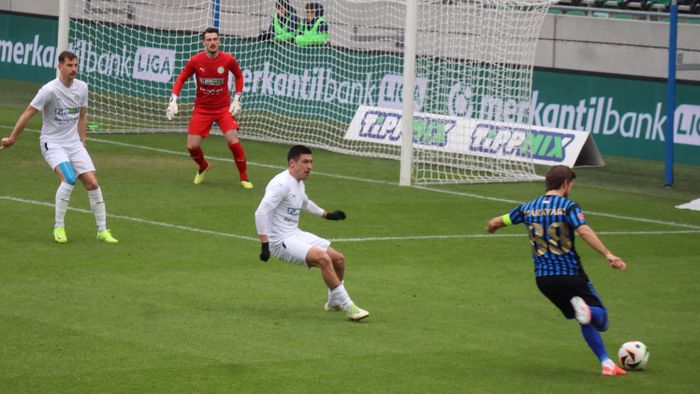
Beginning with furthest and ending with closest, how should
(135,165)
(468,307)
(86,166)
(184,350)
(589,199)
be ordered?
(135,165) → (589,199) → (86,166) → (468,307) → (184,350)

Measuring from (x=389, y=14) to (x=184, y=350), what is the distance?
59.0ft

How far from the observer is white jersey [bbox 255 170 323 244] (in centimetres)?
Result: 1255

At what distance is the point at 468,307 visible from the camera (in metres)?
13.3

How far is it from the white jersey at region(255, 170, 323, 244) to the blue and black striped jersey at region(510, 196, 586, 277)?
257cm

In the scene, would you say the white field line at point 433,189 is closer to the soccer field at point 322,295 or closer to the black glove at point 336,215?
the soccer field at point 322,295

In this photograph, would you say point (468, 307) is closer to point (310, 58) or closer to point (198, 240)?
point (198, 240)

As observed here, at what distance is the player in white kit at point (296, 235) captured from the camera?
12453mm

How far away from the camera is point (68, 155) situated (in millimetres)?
16094

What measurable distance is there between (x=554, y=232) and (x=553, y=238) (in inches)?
2.0

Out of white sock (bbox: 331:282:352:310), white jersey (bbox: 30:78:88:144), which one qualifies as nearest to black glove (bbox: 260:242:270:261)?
white sock (bbox: 331:282:352:310)

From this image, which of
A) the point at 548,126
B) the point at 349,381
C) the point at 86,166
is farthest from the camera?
the point at 548,126

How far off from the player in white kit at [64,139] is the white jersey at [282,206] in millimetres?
3853

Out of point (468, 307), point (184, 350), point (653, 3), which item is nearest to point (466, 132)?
point (653, 3)

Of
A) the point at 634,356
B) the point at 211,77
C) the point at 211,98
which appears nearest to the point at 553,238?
the point at 634,356
